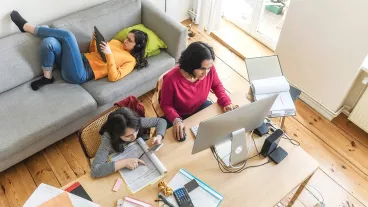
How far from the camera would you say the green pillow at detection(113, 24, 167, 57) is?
2.77 metres

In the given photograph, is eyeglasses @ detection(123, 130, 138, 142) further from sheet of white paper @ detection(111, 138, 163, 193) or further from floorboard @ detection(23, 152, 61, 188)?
floorboard @ detection(23, 152, 61, 188)

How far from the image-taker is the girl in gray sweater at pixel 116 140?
159 cm

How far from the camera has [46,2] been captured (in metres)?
2.64

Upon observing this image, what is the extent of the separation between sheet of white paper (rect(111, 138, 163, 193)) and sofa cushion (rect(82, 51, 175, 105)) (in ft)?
2.93

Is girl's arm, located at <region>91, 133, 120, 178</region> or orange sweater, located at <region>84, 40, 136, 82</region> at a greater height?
girl's arm, located at <region>91, 133, 120, 178</region>

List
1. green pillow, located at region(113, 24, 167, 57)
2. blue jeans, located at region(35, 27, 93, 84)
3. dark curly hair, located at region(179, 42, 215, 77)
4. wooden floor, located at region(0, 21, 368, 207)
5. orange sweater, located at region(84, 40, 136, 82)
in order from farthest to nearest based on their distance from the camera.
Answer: green pillow, located at region(113, 24, 167, 57), orange sweater, located at region(84, 40, 136, 82), blue jeans, located at region(35, 27, 93, 84), wooden floor, located at region(0, 21, 368, 207), dark curly hair, located at region(179, 42, 215, 77)

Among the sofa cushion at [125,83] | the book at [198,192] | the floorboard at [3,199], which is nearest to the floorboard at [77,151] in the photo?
the sofa cushion at [125,83]

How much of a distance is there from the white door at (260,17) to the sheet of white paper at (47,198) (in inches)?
107

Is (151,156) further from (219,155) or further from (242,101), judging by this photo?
(242,101)

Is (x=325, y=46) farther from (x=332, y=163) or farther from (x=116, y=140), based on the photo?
(x=116, y=140)

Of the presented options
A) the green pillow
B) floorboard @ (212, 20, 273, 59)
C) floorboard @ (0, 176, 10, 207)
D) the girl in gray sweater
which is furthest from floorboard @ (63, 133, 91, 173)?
floorboard @ (212, 20, 273, 59)

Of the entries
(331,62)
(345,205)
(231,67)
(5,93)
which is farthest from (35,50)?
(345,205)

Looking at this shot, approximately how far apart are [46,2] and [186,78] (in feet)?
4.94

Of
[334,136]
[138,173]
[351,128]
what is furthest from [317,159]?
[138,173]
